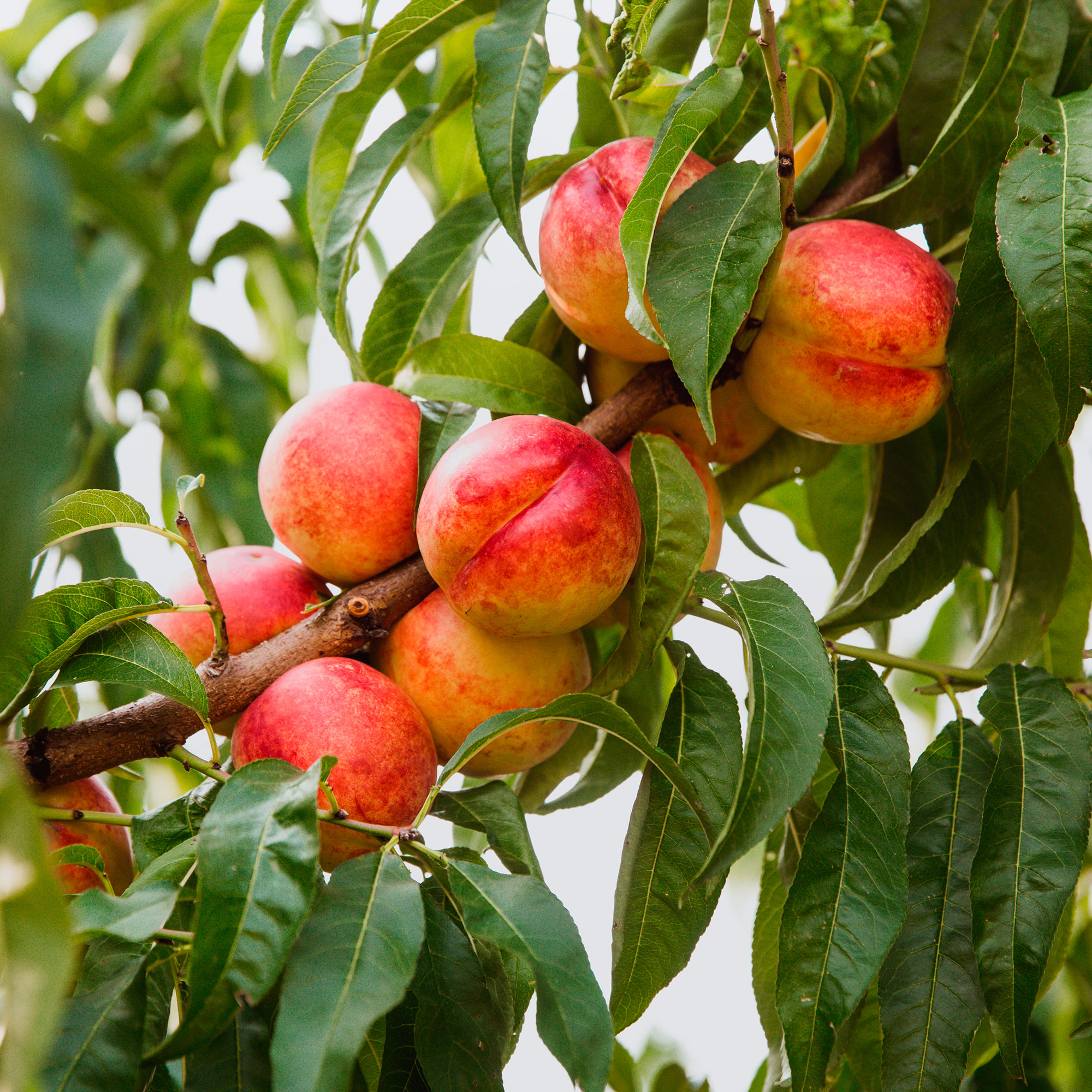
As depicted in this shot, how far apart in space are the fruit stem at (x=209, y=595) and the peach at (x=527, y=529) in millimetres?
166

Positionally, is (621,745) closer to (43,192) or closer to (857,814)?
(857,814)

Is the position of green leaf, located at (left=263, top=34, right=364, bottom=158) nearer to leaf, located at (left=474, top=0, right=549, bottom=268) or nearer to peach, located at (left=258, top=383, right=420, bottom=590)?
leaf, located at (left=474, top=0, right=549, bottom=268)

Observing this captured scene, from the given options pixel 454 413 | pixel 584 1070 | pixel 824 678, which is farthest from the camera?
pixel 454 413

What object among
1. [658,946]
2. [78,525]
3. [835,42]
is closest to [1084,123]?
[835,42]

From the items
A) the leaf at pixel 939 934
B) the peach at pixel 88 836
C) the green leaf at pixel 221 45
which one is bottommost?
the leaf at pixel 939 934

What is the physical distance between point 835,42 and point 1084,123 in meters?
0.22

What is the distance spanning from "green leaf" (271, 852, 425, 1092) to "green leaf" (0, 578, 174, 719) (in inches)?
10.1

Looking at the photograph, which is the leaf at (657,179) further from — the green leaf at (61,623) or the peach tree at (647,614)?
the green leaf at (61,623)

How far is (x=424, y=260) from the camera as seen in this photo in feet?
3.50

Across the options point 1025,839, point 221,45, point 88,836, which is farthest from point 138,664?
point 221,45

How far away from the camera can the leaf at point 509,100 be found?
0.84 metres

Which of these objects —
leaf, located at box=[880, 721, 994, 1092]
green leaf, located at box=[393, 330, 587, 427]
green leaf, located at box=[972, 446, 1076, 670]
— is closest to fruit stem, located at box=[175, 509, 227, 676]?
green leaf, located at box=[393, 330, 587, 427]

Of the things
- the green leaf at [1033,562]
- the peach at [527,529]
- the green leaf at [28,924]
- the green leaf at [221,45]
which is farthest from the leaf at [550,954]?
the green leaf at [221,45]

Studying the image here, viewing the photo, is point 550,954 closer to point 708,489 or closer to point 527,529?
point 527,529
